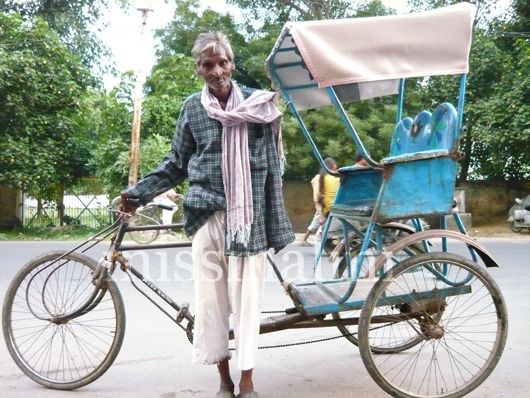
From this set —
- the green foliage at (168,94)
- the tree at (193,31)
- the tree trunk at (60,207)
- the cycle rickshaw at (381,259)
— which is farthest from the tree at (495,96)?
the cycle rickshaw at (381,259)

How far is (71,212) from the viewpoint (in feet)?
60.5

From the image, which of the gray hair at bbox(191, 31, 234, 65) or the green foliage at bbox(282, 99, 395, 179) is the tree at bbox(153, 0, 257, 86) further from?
the gray hair at bbox(191, 31, 234, 65)

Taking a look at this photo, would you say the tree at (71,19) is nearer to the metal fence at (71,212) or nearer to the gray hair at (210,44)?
the metal fence at (71,212)

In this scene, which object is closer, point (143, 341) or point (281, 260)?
point (143, 341)

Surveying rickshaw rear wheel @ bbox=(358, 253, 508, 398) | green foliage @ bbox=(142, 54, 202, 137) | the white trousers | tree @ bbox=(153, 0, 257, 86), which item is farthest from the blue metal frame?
tree @ bbox=(153, 0, 257, 86)

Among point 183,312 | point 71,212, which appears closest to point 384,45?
point 183,312

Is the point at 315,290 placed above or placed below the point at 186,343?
above

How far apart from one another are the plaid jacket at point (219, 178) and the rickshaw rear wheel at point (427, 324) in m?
0.63

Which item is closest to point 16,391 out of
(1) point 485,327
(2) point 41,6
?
(1) point 485,327

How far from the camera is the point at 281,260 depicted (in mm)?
8750

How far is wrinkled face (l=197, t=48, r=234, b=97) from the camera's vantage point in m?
2.97

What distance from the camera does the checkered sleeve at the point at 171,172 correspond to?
10.4ft

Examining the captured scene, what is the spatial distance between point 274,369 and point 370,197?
4.14ft

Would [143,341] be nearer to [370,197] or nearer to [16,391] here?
[16,391]
